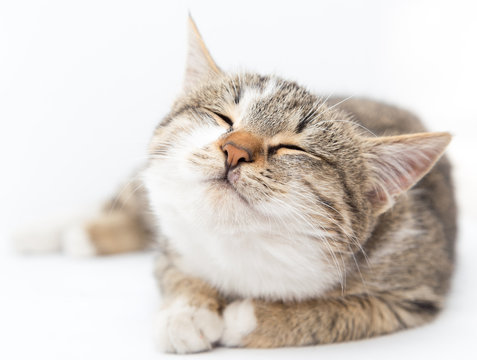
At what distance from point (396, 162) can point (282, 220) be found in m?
0.42

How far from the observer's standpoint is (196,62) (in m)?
1.96

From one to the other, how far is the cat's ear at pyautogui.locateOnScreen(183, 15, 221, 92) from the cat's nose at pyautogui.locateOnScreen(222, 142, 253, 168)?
521 millimetres

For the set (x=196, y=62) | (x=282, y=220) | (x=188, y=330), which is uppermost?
(x=196, y=62)

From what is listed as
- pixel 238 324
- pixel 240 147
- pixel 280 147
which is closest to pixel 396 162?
pixel 280 147

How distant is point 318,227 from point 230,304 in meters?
0.39

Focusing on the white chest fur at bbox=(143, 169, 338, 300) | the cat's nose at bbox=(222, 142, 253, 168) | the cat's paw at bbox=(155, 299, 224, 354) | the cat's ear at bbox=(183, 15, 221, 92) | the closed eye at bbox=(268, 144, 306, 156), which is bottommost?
the cat's paw at bbox=(155, 299, 224, 354)

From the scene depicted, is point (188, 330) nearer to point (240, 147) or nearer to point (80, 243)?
point (240, 147)

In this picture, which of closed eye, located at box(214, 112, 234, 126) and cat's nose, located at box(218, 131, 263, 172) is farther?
closed eye, located at box(214, 112, 234, 126)

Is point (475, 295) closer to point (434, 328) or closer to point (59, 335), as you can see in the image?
point (434, 328)

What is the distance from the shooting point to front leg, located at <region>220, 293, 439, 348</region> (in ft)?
5.31

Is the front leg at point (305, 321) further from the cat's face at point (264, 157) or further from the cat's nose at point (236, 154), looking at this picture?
the cat's nose at point (236, 154)

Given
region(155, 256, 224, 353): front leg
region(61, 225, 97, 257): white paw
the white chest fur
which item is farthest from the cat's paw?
region(61, 225, 97, 257): white paw

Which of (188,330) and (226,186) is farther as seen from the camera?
(188,330)

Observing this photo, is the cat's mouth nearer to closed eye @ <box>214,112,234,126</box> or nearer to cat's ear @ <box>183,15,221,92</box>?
closed eye @ <box>214,112,234,126</box>
